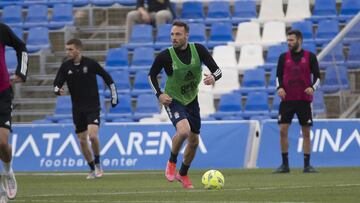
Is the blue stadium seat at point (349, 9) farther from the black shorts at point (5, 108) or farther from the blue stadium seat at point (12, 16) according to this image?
the black shorts at point (5, 108)

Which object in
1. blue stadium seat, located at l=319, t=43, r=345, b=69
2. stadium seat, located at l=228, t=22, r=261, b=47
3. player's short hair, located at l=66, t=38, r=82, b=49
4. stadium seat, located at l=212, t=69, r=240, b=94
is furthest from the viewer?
stadium seat, located at l=228, t=22, r=261, b=47

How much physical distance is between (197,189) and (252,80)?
1155 centimetres

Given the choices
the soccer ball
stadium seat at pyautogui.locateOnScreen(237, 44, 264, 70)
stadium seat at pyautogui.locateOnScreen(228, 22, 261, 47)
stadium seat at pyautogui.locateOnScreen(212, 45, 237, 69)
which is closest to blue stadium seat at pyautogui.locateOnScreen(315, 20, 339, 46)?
stadium seat at pyautogui.locateOnScreen(237, 44, 264, 70)

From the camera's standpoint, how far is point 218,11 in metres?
28.6

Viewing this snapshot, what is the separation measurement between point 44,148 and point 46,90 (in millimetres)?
4681

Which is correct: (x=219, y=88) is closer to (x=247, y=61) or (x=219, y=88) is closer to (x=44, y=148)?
(x=247, y=61)

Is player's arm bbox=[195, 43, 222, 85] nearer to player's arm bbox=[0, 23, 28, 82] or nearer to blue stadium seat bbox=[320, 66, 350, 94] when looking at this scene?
player's arm bbox=[0, 23, 28, 82]

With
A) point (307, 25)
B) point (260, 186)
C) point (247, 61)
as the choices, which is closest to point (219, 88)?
point (247, 61)

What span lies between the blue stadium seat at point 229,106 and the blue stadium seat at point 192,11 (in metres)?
3.94

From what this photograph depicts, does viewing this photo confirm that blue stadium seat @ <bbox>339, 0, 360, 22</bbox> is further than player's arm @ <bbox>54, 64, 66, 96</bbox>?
Yes

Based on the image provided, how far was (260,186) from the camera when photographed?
49.0 feet

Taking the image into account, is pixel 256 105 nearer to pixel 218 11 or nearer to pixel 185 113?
pixel 218 11

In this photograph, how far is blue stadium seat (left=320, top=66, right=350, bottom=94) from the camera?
79.5 ft

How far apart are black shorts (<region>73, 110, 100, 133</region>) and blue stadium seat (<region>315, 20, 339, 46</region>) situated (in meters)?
8.98
